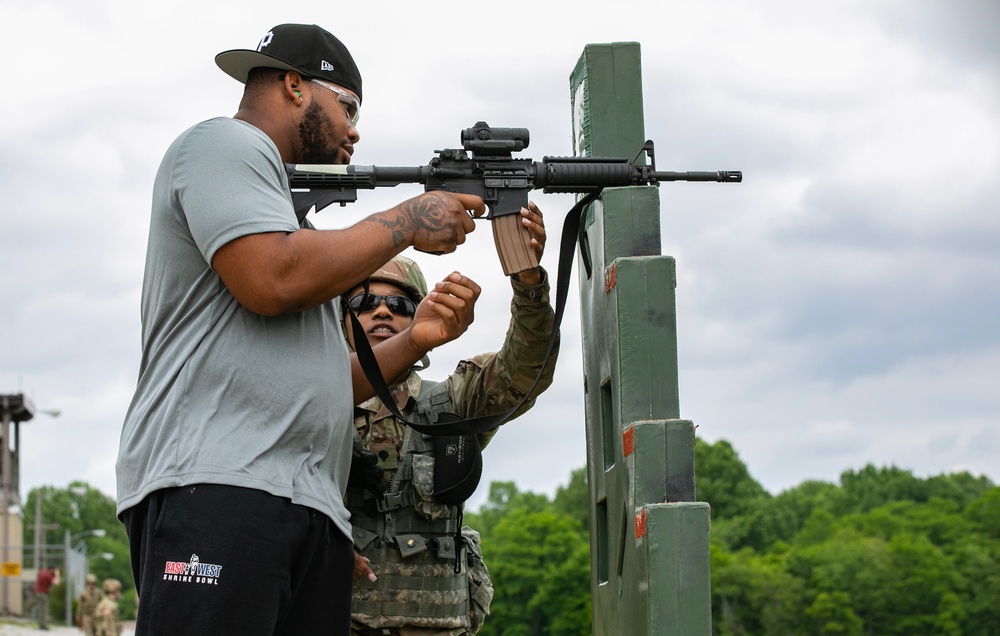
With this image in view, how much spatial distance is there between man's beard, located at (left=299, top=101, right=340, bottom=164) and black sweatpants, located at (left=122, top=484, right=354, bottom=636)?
1.07 meters

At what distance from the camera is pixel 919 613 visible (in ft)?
199

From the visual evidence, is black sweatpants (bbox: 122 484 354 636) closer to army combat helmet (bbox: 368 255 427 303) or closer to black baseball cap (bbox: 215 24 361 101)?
black baseball cap (bbox: 215 24 361 101)

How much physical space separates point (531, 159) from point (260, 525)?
1571 millimetres

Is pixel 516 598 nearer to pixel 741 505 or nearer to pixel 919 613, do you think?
pixel 741 505

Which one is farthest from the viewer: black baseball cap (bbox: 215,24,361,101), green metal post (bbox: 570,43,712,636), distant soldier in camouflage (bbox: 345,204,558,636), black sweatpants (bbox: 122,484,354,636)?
distant soldier in camouflage (bbox: 345,204,558,636)

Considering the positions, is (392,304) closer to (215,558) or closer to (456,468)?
(456,468)

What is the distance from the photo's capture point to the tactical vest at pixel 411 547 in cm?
474

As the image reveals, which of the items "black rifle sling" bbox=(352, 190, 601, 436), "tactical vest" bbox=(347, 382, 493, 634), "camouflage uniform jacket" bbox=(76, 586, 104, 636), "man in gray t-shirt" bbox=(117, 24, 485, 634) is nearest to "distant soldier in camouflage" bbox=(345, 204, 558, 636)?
"tactical vest" bbox=(347, 382, 493, 634)

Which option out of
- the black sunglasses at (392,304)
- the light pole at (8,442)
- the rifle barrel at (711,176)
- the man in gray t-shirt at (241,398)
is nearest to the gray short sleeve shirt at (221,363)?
the man in gray t-shirt at (241,398)

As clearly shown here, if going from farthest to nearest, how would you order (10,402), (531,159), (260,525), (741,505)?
1. (741,505)
2. (10,402)
3. (531,159)
4. (260,525)

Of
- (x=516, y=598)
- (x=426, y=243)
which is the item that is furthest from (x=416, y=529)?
(x=516, y=598)

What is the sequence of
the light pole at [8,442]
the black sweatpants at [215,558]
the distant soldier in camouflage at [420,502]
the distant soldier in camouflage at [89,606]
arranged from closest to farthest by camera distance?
the black sweatpants at [215,558], the distant soldier in camouflage at [420,502], the distant soldier in camouflage at [89,606], the light pole at [8,442]

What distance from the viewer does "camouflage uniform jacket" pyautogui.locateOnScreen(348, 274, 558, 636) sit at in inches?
186

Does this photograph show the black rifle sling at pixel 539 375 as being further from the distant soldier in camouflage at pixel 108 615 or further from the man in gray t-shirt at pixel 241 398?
the distant soldier in camouflage at pixel 108 615
